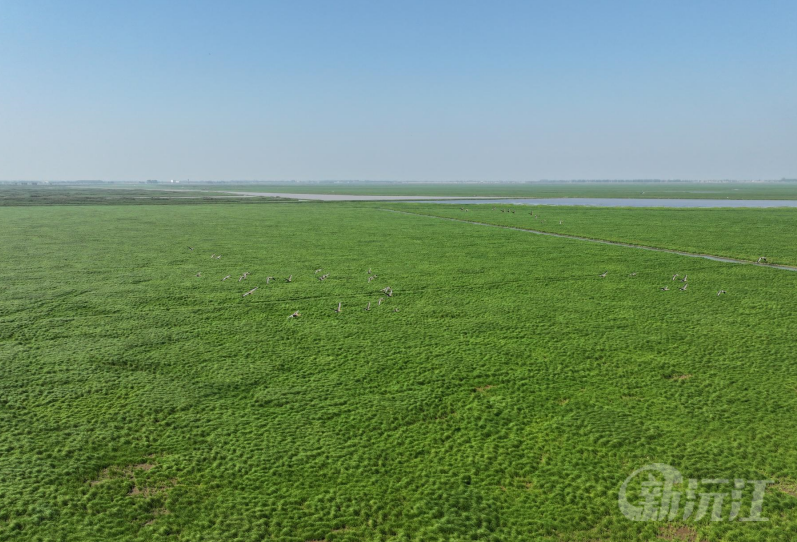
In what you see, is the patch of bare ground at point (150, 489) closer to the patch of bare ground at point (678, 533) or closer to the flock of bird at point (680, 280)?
the patch of bare ground at point (678, 533)

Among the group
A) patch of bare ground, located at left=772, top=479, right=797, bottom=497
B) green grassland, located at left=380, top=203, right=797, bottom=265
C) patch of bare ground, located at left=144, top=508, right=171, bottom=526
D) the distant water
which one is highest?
the distant water

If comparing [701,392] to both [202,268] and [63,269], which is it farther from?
[63,269]

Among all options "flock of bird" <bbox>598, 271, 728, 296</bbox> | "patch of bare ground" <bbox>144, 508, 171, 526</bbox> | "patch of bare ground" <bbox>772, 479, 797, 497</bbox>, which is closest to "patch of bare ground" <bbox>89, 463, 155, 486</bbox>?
"patch of bare ground" <bbox>144, 508, 171, 526</bbox>

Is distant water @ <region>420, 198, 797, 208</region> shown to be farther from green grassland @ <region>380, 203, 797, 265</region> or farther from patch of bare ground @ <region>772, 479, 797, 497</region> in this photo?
patch of bare ground @ <region>772, 479, 797, 497</region>

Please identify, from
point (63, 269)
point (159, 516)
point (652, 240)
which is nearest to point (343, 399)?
point (159, 516)

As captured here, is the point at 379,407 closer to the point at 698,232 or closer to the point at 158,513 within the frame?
the point at 158,513

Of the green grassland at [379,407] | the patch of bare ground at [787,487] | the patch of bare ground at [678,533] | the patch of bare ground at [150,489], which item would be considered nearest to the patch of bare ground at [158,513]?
the green grassland at [379,407]
